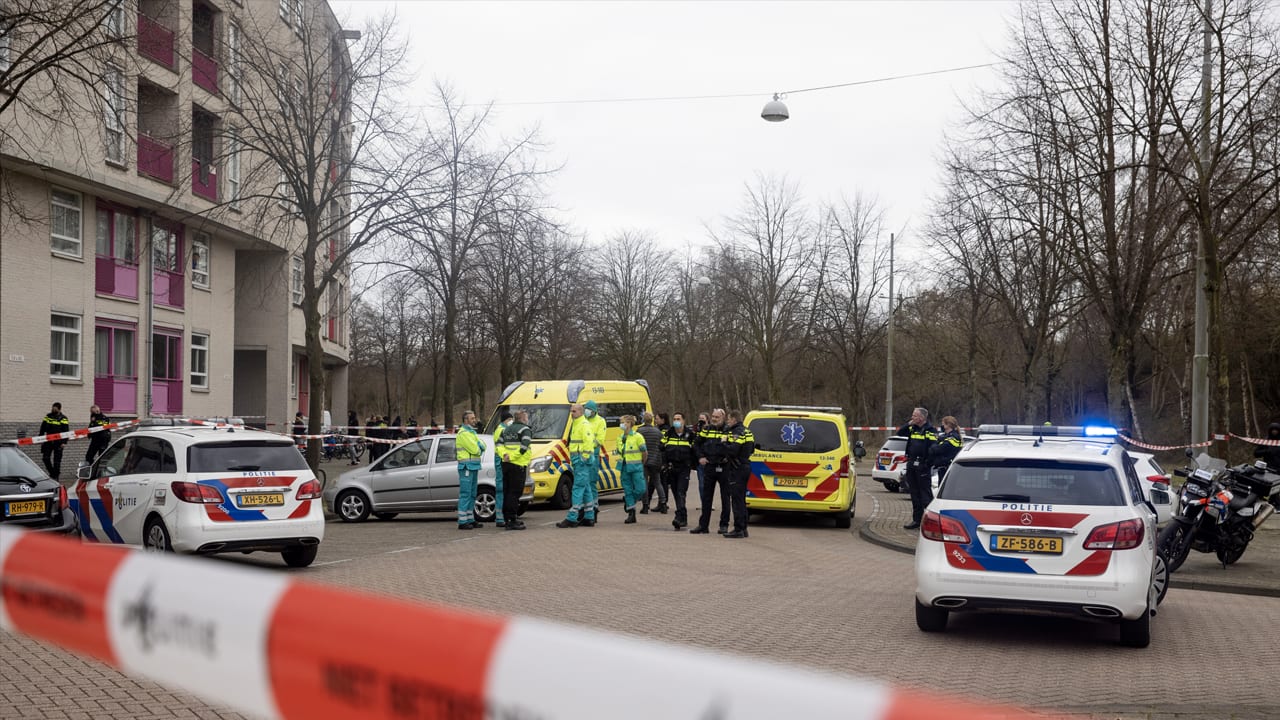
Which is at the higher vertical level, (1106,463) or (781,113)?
(781,113)

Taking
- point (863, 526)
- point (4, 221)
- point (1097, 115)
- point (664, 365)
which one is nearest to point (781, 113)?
point (1097, 115)

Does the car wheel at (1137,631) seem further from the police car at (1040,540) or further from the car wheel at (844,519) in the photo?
the car wheel at (844,519)

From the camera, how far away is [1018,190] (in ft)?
95.1

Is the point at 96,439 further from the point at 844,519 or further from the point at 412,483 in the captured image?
the point at 844,519

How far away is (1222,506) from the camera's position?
1353 cm

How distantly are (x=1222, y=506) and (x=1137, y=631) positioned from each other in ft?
17.1

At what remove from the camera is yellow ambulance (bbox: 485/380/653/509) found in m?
22.2

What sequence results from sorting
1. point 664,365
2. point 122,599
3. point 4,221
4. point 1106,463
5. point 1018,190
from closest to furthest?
point 122,599 < point 1106,463 < point 4,221 < point 1018,190 < point 664,365

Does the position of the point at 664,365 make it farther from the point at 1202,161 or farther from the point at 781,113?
the point at 1202,161

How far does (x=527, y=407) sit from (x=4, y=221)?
41.1 ft

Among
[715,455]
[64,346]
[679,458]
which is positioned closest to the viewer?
[715,455]

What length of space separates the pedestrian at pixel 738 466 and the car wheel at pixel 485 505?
14.2 ft

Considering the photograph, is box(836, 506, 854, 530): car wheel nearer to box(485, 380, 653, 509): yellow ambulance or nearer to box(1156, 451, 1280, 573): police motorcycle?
box(485, 380, 653, 509): yellow ambulance

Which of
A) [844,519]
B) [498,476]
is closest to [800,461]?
[844,519]
